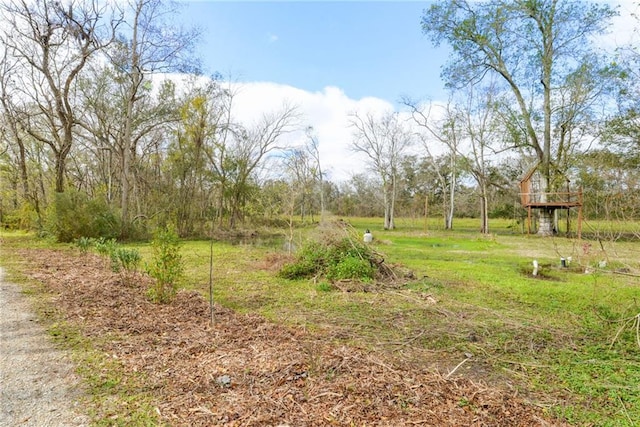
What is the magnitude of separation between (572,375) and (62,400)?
4.19m

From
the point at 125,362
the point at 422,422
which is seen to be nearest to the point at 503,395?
the point at 422,422

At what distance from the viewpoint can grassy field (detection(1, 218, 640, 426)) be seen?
283cm

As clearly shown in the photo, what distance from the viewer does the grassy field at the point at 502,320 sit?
2.83 meters

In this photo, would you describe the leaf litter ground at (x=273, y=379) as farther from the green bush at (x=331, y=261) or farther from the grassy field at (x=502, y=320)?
the green bush at (x=331, y=261)

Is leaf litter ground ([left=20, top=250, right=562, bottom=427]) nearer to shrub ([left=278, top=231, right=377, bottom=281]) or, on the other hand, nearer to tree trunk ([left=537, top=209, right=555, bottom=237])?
shrub ([left=278, top=231, right=377, bottom=281])

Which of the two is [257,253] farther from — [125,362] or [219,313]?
[125,362]

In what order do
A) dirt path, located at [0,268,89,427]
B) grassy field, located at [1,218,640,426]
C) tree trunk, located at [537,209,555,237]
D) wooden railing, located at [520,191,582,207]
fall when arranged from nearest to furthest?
dirt path, located at [0,268,89,427]
grassy field, located at [1,218,640,426]
wooden railing, located at [520,191,582,207]
tree trunk, located at [537,209,555,237]

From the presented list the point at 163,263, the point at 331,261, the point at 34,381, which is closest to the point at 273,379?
the point at 34,381

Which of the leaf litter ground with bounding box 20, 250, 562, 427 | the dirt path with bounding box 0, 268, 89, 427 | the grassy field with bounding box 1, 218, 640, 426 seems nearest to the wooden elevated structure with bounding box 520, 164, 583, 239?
the grassy field with bounding box 1, 218, 640, 426

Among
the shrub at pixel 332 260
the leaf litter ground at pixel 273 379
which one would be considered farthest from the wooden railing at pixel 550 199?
the leaf litter ground at pixel 273 379

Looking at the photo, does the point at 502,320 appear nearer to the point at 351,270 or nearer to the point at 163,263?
the point at 351,270

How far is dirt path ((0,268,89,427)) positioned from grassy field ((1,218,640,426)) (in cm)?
231

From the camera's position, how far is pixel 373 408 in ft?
7.77

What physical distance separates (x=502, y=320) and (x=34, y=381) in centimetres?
511
